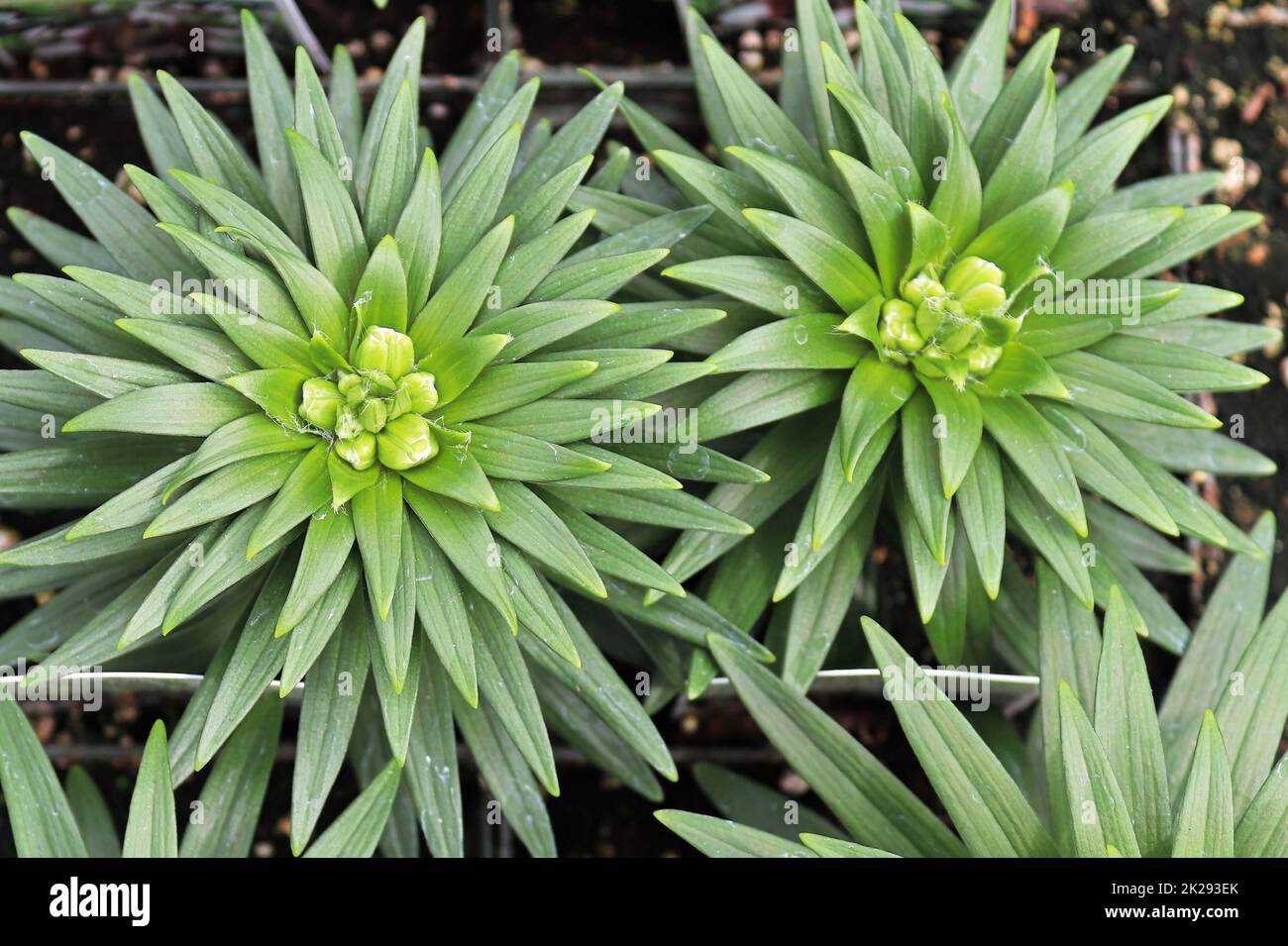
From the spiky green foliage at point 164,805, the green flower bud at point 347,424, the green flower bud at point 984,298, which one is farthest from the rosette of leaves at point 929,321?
the spiky green foliage at point 164,805

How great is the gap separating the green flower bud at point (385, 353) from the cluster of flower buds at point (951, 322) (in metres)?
0.66

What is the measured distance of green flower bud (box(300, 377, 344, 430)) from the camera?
1.30 metres

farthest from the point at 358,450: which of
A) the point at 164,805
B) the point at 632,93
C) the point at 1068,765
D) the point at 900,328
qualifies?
the point at 632,93

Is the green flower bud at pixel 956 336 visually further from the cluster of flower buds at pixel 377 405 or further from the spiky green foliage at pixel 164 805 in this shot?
the spiky green foliage at pixel 164 805

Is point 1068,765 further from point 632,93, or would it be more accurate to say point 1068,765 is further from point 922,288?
point 632,93

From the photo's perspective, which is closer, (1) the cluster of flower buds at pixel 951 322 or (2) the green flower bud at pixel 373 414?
(2) the green flower bud at pixel 373 414

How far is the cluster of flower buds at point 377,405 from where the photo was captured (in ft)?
4.31

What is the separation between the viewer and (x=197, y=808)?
1.57 meters

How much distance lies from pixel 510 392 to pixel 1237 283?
1898 mm

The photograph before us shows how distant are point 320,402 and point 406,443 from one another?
0.12 metres

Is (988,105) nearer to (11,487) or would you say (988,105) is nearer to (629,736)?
(629,736)

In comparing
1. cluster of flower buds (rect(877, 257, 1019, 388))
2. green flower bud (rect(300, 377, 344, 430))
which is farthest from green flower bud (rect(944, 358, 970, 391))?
green flower bud (rect(300, 377, 344, 430))

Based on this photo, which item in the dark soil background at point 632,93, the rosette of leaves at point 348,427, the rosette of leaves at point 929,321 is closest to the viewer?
the rosette of leaves at point 348,427
